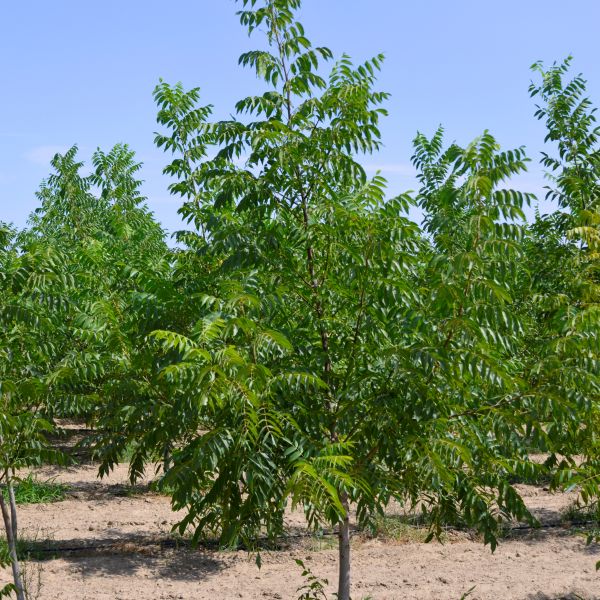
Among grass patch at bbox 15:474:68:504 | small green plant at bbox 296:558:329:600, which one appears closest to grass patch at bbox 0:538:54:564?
grass patch at bbox 15:474:68:504

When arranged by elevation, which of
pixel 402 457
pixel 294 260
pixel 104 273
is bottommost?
pixel 402 457

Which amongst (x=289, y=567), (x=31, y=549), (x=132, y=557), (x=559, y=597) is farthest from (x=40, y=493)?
(x=559, y=597)

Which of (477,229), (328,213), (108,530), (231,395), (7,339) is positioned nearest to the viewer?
(231,395)

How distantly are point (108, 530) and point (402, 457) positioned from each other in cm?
785

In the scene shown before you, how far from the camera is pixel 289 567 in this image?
1045 centimetres

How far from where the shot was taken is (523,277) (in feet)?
40.5

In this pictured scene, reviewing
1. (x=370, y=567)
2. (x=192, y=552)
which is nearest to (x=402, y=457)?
(x=370, y=567)

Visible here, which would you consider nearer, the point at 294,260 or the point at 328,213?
the point at 328,213

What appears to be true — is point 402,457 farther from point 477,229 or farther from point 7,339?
point 7,339

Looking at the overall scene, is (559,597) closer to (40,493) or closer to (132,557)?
(132,557)

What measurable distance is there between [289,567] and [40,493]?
6.21 metres

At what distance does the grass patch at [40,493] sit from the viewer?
1381 cm

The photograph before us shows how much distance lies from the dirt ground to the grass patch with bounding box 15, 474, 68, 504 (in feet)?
3.59

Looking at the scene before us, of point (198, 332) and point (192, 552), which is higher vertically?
point (198, 332)
